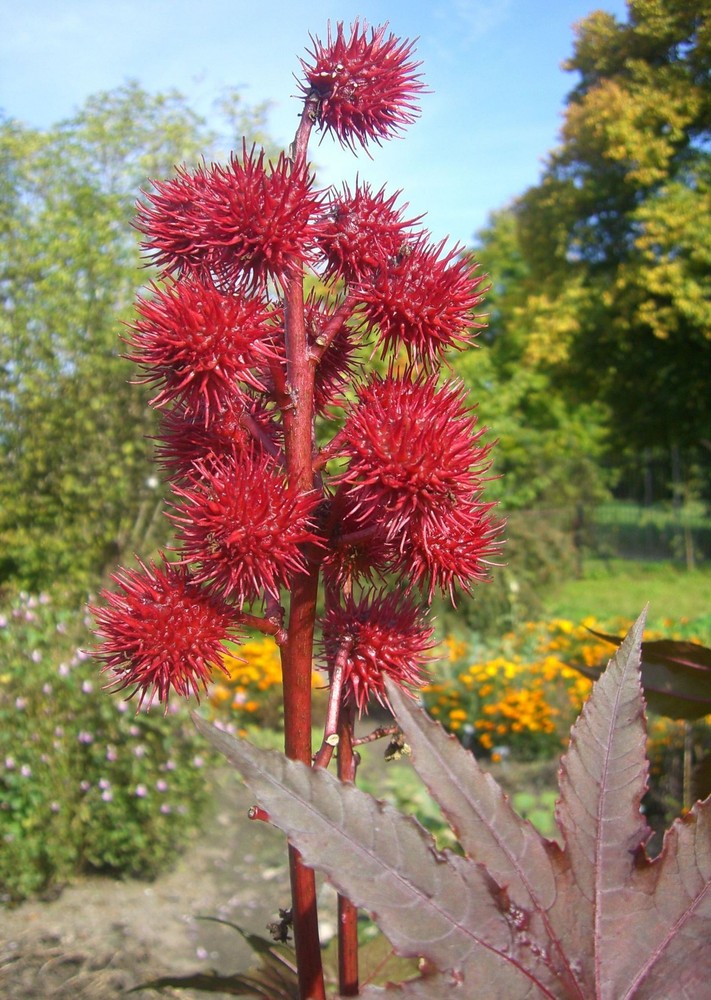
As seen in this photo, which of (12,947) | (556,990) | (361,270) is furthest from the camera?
(12,947)

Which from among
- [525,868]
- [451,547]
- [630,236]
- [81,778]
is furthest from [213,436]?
[630,236]

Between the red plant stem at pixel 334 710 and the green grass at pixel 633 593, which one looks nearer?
the red plant stem at pixel 334 710

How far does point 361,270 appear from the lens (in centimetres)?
102

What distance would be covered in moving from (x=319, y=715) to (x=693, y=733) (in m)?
3.20

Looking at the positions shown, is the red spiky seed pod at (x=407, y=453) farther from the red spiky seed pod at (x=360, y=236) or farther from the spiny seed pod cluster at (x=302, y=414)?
the red spiky seed pod at (x=360, y=236)

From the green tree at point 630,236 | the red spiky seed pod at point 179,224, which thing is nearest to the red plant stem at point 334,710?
the red spiky seed pod at point 179,224

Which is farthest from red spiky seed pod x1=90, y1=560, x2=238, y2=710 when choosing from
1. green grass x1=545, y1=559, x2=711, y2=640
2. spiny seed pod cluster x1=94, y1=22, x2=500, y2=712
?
green grass x1=545, y1=559, x2=711, y2=640

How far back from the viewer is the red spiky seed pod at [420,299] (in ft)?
3.26

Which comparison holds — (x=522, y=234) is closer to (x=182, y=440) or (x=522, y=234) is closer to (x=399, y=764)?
(x=399, y=764)

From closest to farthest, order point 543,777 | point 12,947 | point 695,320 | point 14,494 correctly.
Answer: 1. point 12,947
2. point 543,777
3. point 14,494
4. point 695,320

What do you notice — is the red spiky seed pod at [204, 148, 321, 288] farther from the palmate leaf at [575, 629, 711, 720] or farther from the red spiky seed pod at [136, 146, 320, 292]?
the palmate leaf at [575, 629, 711, 720]

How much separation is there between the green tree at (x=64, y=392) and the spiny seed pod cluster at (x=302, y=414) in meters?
5.42

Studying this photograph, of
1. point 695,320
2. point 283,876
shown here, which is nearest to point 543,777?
point 283,876

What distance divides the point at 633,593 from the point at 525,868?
39.4 ft
